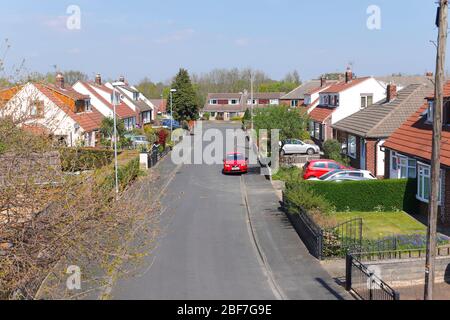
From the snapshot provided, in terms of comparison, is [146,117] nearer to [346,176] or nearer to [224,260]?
[346,176]

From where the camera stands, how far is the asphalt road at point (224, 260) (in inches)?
585

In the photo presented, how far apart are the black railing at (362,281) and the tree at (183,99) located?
67.2m

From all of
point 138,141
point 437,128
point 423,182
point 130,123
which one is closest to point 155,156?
point 138,141

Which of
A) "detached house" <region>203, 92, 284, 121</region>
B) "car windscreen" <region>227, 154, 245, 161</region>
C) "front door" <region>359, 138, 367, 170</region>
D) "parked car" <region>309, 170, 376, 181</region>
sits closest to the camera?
"parked car" <region>309, 170, 376, 181</region>

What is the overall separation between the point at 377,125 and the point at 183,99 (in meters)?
51.6

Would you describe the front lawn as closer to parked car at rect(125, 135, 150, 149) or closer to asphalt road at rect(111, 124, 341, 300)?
asphalt road at rect(111, 124, 341, 300)

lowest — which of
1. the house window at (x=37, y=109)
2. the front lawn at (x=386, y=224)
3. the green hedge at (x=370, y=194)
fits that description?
the front lawn at (x=386, y=224)

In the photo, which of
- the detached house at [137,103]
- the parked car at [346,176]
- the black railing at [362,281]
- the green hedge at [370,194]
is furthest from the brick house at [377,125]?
the detached house at [137,103]

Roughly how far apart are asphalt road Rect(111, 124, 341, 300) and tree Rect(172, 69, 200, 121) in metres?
53.1

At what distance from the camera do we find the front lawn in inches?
798

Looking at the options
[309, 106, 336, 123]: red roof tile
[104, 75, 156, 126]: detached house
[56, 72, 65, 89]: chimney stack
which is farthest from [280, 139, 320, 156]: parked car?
[104, 75, 156, 126]: detached house

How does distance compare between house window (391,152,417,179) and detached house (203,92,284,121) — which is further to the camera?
detached house (203,92,284,121)

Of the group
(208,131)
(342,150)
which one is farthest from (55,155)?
(208,131)

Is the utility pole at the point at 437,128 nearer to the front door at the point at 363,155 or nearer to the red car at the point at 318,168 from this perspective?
the red car at the point at 318,168
